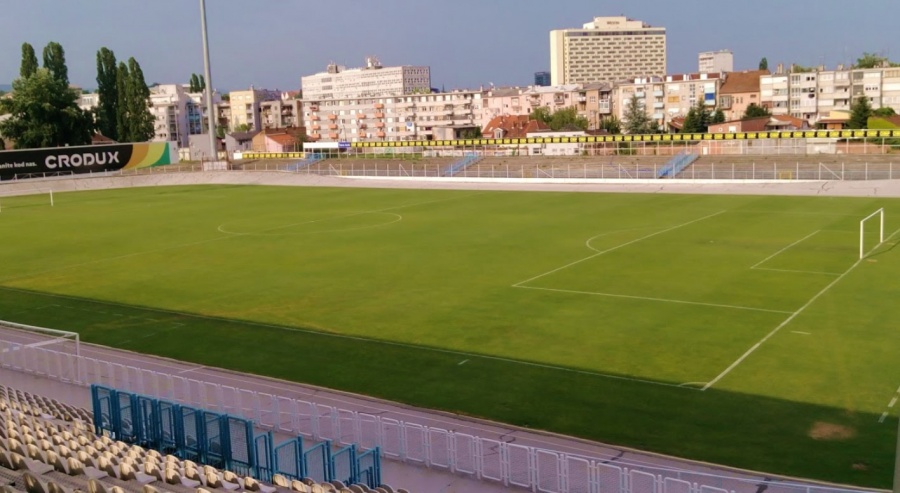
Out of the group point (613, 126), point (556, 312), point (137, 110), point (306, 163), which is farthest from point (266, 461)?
point (613, 126)

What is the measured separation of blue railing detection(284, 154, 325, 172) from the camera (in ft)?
322

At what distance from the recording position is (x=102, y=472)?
12.0 meters

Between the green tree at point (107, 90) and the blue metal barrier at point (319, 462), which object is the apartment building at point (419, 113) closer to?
the green tree at point (107, 90)

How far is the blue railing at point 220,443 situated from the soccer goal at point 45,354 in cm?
443

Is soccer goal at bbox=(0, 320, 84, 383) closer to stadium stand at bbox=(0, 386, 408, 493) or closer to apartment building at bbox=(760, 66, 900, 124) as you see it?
stadium stand at bbox=(0, 386, 408, 493)

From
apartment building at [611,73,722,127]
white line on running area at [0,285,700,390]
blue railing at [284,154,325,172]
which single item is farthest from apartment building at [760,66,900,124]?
white line on running area at [0,285,700,390]

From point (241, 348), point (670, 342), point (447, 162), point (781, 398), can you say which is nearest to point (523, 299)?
point (670, 342)

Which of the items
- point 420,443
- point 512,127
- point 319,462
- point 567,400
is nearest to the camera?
point 319,462

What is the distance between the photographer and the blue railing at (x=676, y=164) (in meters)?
74.6

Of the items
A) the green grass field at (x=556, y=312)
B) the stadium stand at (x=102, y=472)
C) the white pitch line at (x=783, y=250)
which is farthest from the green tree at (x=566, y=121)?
the stadium stand at (x=102, y=472)

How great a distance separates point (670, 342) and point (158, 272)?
23096 mm

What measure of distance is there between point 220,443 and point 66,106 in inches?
4170

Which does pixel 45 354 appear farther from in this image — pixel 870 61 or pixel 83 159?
pixel 870 61

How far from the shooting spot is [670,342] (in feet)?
76.5
